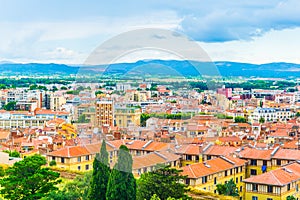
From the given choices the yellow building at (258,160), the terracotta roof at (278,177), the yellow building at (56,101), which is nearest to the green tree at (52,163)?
the yellow building at (258,160)

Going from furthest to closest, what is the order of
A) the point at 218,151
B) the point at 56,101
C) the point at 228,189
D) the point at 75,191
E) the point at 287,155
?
the point at 56,101, the point at 218,151, the point at 287,155, the point at 228,189, the point at 75,191

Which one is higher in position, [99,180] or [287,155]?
[99,180]

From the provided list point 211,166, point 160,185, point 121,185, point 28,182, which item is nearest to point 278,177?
point 211,166

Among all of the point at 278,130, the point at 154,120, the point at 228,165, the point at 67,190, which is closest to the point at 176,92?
the point at 154,120

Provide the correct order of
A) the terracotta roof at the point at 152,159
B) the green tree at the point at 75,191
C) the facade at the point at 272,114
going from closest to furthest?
the terracotta roof at the point at 152,159 < the green tree at the point at 75,191 < the facade at the point at 272,114

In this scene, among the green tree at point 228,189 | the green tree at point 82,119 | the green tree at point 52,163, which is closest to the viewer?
the green tree at point 82,119

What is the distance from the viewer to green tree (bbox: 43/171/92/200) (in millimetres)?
6656

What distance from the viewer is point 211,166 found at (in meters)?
9.83

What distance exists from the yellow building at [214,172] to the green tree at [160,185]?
2.35 metres

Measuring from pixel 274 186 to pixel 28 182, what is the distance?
14.4 feet

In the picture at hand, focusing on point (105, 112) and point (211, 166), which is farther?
point (211, 166)

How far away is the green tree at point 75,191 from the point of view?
6.66 m

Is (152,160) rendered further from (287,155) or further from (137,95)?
(287,155)

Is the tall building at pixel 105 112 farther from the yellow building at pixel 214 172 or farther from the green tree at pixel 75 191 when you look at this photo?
the yellow building at pixel 214 172
